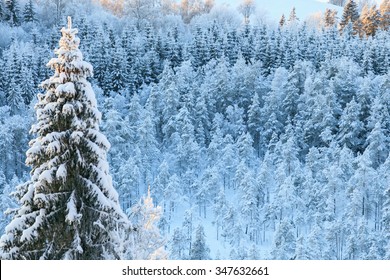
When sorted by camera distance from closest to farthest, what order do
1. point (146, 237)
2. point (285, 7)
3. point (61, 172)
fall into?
point (61, 172) < point (146, 237) < point (285, 7)

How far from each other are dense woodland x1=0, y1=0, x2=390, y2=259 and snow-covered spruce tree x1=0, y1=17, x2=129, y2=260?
29.7 metres

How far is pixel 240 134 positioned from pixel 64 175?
2061 inches

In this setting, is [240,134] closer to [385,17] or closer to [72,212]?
[385,17]

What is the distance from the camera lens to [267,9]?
127 m

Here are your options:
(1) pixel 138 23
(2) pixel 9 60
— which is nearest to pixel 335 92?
(2) pixel 9 60

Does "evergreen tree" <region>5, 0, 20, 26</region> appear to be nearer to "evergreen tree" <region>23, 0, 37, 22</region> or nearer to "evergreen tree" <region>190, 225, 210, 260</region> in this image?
"evergreen tree" <region>23, 0, 37, 22</region>

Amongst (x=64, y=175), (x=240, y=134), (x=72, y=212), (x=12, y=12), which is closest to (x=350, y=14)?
(x=240, y=134)

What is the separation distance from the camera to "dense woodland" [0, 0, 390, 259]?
45.1 m

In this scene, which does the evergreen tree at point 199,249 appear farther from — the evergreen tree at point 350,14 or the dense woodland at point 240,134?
the evergreen tree at point 350,14

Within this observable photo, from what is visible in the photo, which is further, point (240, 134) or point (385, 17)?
point (385, 17)

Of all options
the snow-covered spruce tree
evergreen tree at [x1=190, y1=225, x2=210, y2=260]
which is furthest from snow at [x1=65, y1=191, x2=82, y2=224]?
evergreen tree at [x1=190, y1=225, x2=210, y2=260]

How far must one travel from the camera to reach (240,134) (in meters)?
61.2

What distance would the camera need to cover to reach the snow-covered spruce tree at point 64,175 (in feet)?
31.4
